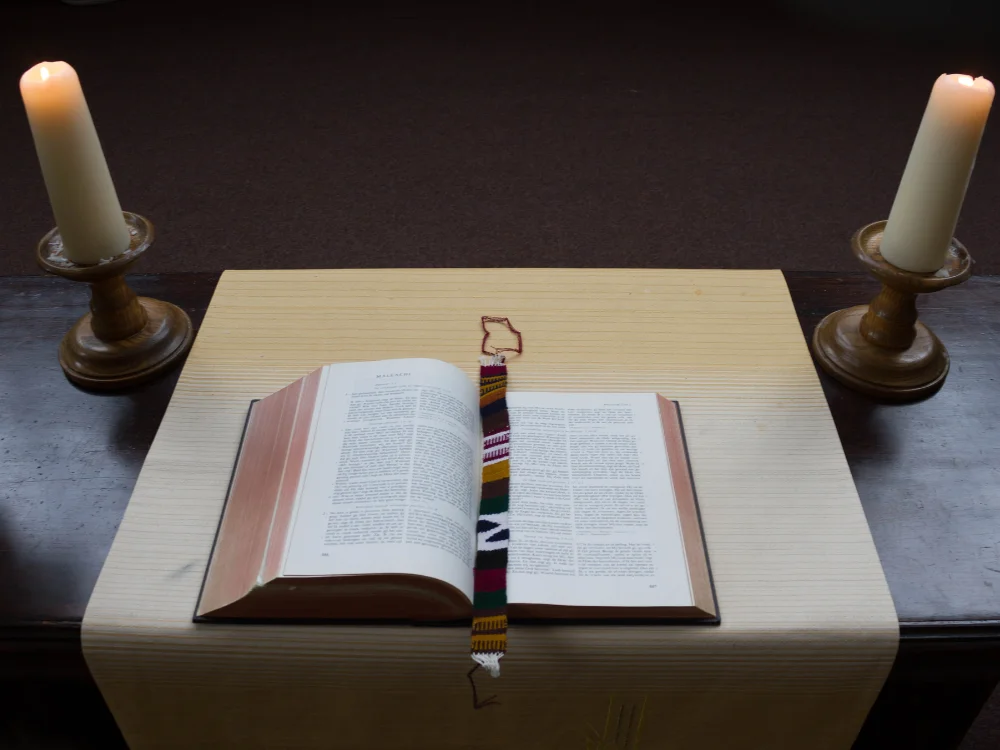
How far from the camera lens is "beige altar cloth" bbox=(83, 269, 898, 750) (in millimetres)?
790

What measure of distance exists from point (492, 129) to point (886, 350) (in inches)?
62.9

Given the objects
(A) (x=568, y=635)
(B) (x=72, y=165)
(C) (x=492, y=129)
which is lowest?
(C) (x=492, y=129)

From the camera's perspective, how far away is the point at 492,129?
2461mm

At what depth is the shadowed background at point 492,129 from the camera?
213 cm

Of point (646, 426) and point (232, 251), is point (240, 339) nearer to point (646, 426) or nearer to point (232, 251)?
point (646, 426)

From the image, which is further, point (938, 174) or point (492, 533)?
point (938, 174)

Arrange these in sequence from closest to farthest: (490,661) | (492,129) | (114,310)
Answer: (490,661) → (114,310) → (492,129)

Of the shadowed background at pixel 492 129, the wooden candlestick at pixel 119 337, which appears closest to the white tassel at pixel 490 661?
the wooden candlestick at pixel 119 337

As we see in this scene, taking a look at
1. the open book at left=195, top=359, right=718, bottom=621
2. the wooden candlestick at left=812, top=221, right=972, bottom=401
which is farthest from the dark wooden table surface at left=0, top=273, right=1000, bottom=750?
the open book at left=195, top=359, right=718, bottom=621

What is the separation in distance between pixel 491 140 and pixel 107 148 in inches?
36.4

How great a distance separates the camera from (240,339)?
Answer: 3.54 feet

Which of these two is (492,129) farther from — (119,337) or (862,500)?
(862,500)

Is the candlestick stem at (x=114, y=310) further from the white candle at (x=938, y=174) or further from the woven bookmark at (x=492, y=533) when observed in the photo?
the white candle at (x=938, y=174)

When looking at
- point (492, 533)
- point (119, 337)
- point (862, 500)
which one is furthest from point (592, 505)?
point (119, 337)
